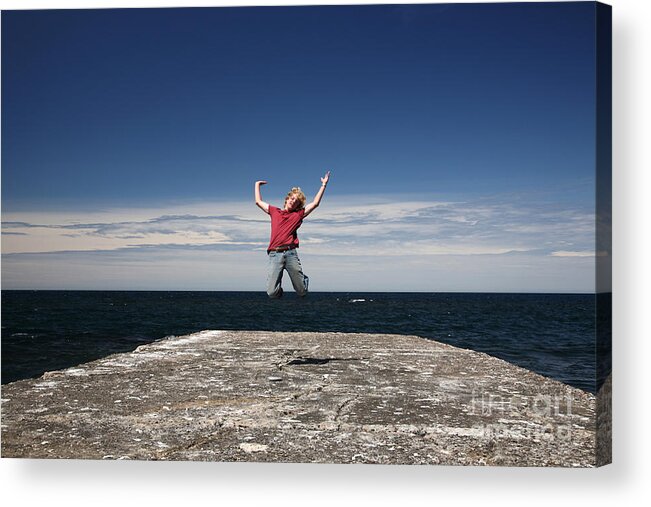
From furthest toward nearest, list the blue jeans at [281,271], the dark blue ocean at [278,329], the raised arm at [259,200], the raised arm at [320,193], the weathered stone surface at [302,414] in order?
the dark blue ocean at [278,329] → the blue jeans at [281,271] → the raised arm at [259,200] → the raised arm at [320,193] → the weathered stone surface at [302,414]

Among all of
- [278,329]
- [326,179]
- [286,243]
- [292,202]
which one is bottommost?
[278,329]

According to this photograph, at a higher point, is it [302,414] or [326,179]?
[326,179]

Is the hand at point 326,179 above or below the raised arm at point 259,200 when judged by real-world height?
above

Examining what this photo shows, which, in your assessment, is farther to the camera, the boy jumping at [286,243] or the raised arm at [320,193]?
the boy jumping at [286,243]

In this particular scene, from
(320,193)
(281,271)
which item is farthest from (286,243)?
(320,193)

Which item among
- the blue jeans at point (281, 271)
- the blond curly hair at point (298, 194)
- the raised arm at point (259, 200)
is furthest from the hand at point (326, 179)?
the blue jeans at point (281, 271)

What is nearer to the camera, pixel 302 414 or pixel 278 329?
pixel 302 414

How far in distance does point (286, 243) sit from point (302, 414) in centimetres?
158

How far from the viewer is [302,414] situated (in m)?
5.43

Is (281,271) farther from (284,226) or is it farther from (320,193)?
(320,193)

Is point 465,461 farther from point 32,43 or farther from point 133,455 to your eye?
point 32,43

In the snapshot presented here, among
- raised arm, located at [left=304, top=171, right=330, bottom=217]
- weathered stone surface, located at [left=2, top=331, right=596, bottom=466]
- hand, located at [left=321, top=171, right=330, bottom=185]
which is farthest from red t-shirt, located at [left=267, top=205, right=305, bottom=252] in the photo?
weathered stone surface, located at [left=2, top=331, right=596, bottom=466]

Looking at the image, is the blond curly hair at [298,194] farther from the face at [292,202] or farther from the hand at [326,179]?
the hand at [326,179]

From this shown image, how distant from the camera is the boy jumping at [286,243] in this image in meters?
5.91
